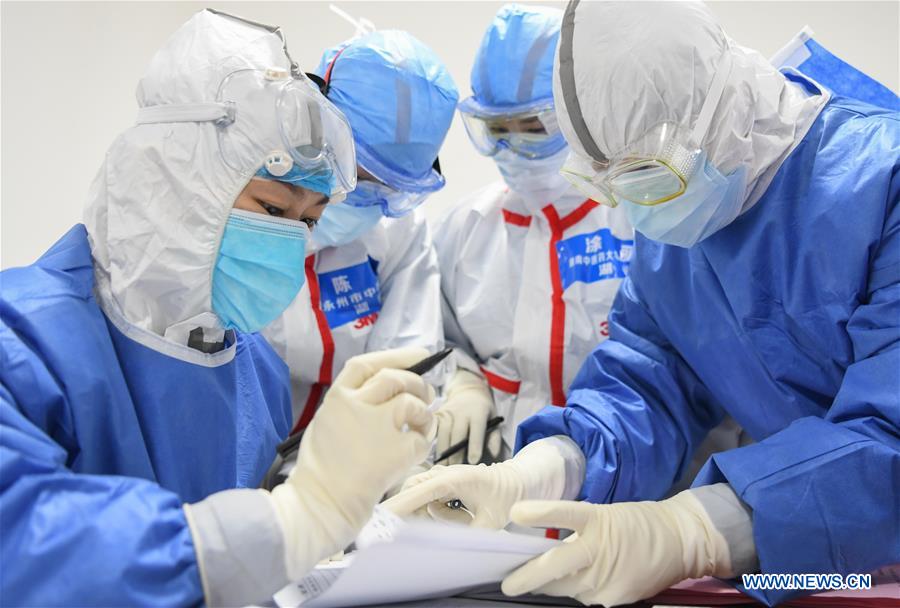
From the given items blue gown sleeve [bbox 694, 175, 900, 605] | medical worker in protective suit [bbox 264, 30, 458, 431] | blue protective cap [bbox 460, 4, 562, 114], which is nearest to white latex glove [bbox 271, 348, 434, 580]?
blue gown sleeve [bbox 694, 175, 900, 605]

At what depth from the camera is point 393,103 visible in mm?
1928

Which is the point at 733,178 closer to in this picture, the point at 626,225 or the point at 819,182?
the point at 819,182

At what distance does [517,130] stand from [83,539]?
155 cm

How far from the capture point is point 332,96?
199 centimetres

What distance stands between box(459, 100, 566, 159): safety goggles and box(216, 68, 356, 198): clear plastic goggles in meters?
0.87

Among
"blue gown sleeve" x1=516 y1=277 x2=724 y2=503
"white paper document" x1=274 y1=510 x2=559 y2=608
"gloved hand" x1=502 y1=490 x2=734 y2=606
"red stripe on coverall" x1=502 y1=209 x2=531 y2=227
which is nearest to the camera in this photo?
"white paper document" x1=274 y1=510 x2=559 y2=608

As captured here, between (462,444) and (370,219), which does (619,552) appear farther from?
(370,219)

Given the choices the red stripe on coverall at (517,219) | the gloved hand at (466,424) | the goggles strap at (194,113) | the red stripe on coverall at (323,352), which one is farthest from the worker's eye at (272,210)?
the red stripe on coverall at (517,219)

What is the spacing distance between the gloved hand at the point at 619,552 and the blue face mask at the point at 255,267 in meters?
0.53

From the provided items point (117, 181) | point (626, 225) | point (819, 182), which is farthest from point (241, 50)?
point (626, 225)

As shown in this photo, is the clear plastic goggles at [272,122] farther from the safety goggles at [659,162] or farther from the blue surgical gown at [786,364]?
the blue surgical gown at [786,364]

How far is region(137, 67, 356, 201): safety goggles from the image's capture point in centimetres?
120

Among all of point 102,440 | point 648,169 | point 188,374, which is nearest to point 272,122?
point 188,374

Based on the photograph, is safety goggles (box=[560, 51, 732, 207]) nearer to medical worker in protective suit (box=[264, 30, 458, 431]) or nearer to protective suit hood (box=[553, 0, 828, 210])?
protective suit hood (box=[553, 0, 828, 210])
